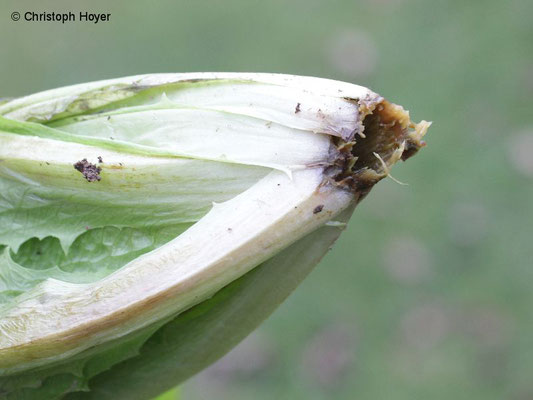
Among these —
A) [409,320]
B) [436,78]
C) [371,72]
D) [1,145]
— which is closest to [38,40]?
[371,72]

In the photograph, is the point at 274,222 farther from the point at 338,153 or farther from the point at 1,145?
the point at 1,145

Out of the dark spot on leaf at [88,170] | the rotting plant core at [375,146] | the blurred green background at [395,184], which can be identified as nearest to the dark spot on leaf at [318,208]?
the rotting plant core at [375,146]

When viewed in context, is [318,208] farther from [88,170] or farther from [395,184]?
[395,184]

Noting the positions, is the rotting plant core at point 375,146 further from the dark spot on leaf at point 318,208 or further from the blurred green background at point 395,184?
the blurred green background at point 395,184

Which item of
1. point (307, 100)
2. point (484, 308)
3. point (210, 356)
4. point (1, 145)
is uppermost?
point (484, 308)

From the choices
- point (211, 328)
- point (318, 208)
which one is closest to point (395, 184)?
point (211, 328)
